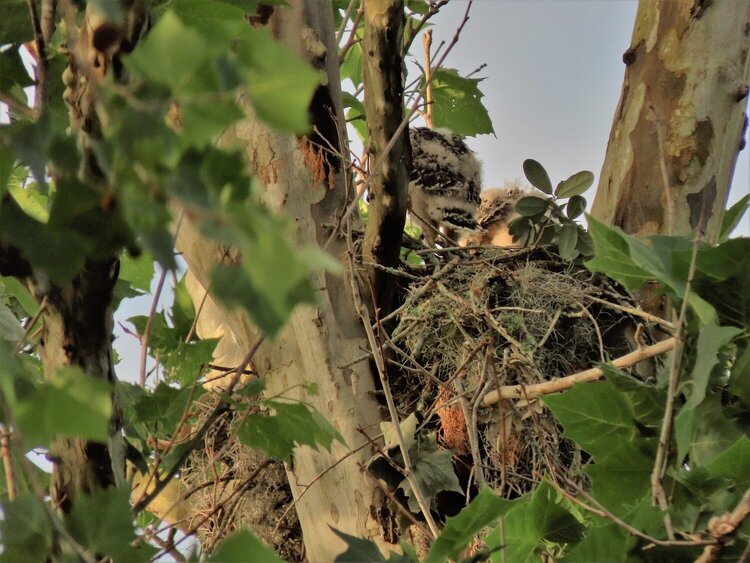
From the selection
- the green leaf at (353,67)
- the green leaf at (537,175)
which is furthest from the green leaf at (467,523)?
the green leaf at (353,67)

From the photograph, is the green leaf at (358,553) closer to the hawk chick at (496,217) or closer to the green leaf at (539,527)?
the green leaf at (539,527)

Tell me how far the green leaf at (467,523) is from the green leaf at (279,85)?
29.7 inches

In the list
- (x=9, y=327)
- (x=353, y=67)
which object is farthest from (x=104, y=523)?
(x=353, y=67)

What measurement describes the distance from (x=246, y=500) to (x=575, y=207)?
4.64ft

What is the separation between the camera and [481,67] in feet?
8.79

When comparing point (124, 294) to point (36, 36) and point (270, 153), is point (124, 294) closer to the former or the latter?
point (36, 36)

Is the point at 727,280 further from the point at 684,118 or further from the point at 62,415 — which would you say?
the point at 684,118

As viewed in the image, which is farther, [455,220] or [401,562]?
[455,220]

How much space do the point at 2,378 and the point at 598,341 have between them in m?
2.21

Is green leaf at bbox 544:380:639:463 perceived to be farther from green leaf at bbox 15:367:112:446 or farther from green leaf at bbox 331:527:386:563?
green leaf at bbox 15:367:112:446

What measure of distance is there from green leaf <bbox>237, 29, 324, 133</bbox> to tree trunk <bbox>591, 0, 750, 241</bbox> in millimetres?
Result: 2294

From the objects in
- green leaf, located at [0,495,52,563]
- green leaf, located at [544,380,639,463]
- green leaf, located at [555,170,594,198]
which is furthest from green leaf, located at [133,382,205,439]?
green leaf, located at [555,170,594,198]

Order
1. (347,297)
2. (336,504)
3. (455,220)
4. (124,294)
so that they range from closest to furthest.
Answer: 1. (124,294)
2. (336,504)
3. (347,297)
4. (455,220)

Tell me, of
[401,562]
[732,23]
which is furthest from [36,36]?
[732,23]
